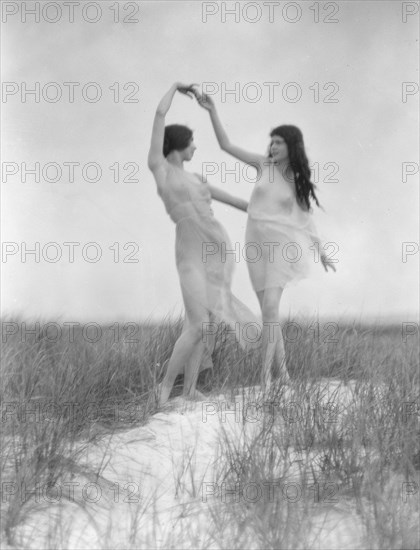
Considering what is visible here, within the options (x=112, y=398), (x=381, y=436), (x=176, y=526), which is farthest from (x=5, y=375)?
(x=381, y=436)

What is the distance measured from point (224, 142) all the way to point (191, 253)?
0.70 metres

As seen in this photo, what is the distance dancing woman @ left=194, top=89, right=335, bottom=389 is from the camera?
4641 millimetres

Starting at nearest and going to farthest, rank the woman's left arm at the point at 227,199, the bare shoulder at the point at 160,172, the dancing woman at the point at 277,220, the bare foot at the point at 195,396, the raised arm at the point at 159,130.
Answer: the raised arm at the point at 159,130, the bare shoulder at the point at 160,172, the bare foot at the point at 195,396, the woman's left arm at the point at 227,199, the dancing woman at the point at 277,220

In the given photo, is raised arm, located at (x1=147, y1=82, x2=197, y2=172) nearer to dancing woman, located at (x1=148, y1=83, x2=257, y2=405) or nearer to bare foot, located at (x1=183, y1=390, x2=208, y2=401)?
dancing woman, located at (x1=148, y1=83, x2=257, y2=405)

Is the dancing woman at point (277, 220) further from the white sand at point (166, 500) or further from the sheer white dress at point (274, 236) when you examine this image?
the white sand at point (166, 500)

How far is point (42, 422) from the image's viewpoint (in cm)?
369

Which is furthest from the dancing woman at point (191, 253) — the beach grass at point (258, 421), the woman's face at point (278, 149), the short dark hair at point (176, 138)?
the woman's face at point (278, 149)

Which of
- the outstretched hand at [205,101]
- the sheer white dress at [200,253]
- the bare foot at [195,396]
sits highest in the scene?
the outstretched hand at [205,101]

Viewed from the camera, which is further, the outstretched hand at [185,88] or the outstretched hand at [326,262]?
the outstretched hand at [326,262]

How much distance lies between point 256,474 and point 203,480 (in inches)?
12.9

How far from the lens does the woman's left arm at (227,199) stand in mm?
4520

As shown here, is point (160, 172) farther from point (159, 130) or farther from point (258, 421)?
point (258, 421)

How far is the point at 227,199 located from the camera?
4.60 metres

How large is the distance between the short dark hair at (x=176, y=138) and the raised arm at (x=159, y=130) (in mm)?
103
